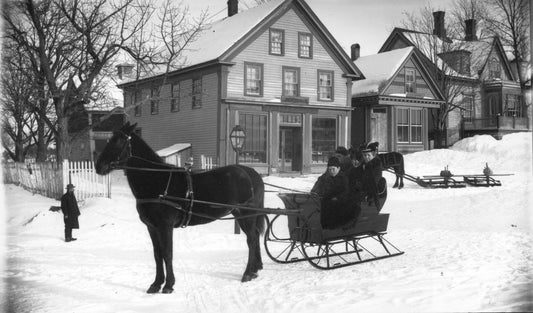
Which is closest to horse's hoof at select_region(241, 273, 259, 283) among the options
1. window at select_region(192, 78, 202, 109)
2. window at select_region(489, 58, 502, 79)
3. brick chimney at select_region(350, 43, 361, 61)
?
window at select_region(192, 78, 202, 109)

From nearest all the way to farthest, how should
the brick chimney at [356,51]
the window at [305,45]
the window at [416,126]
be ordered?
the window at [305,45]
the window at [416,126]
the brick chimney at [356,51]

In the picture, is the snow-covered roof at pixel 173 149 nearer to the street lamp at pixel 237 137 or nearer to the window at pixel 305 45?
the street lamp at pixel 237 137

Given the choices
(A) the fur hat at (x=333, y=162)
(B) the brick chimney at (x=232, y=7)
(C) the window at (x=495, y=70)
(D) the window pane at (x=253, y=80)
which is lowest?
(A) the fur hat at (x=333, y=162)

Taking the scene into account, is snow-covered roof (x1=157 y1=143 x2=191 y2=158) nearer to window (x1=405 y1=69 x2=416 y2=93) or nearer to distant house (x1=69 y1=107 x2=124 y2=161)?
distant house (x1=69 y1=107 x2=124 y2=161)

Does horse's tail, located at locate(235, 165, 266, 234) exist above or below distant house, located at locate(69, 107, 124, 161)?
below

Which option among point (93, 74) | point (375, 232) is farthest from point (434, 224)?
point (93, 74)

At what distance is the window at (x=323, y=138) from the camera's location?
26438 mm

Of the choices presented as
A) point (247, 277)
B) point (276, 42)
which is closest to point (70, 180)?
point (247, 277)

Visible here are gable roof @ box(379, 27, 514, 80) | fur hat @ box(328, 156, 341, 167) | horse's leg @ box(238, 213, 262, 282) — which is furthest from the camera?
gable roof @ box(379, 27, 514, 80)

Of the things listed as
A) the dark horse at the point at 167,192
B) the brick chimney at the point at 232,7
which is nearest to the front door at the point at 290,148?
the brick chimney at the point at 232,7

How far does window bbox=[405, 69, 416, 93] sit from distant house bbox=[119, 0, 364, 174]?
474 cm

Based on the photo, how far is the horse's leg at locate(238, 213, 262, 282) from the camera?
7.70 meters

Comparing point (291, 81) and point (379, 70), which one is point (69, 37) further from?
point (379, 70)

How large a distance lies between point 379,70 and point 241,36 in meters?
11.1
